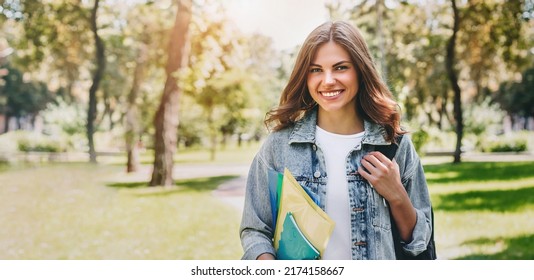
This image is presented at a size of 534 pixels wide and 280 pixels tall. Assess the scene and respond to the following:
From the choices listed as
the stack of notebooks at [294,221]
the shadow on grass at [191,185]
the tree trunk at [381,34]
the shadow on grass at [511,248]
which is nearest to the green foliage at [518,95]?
the tree trunk at [381,34]

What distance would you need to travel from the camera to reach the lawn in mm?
3572

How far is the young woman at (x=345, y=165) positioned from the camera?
52.6 inches

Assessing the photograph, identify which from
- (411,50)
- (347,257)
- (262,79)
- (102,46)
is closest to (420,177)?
(347,257)

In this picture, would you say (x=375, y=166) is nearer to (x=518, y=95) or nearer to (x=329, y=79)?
(x=329, y=79)

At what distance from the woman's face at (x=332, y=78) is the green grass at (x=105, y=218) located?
7.63ft

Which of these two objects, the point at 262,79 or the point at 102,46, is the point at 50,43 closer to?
the point at 102,46

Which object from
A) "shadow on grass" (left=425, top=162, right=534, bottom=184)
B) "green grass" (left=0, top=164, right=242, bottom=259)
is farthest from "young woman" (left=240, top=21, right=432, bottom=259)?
"shadow on grass" (left=425, top=162, right=534, bottom=184)

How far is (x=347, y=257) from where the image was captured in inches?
55.3

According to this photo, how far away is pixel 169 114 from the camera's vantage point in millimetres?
4328

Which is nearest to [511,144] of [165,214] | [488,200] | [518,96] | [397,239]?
[518,96]

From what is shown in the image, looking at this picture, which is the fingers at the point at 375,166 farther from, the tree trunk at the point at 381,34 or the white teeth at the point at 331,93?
the tree trunk at the point at 381,34

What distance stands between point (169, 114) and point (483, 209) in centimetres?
262

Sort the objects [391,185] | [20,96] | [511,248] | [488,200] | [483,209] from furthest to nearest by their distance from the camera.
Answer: [488,200] → [483,209] → [20,96] → [511,248] → [391,185]

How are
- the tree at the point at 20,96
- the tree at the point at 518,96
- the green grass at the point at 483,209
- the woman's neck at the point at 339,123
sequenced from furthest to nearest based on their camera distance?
the tree at the point at 518,96 < the tree at the point at 20,96 < the green grass at the point at 483,209 < the woman's neck at the point at 339,123
